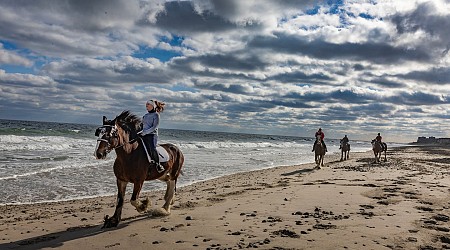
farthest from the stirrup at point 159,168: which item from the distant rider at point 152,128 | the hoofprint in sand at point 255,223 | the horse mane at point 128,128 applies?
the hoofprint in sand at point 255,223

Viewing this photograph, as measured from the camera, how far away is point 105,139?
6441 millimetres

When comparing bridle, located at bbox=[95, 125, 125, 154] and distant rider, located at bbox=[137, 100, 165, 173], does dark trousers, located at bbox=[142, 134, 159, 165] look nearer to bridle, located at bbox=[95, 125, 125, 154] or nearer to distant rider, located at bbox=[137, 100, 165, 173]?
distant rider, located at bbox=[137, 100, 165, 173]

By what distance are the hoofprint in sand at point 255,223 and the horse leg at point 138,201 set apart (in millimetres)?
183

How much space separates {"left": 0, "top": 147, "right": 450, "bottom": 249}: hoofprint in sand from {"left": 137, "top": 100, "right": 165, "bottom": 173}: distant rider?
130 centimetres

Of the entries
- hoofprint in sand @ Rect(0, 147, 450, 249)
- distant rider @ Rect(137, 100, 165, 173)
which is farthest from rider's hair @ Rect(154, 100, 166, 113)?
hoofprint in sand @ Rect(0, 147, 450, 249)

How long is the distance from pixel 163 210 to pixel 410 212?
5337mm

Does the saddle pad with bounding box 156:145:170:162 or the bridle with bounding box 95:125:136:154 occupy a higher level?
the bridle with bounding box 95:125:136:154

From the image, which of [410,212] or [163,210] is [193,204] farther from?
[410,212]

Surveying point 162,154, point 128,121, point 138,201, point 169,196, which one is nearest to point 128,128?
point 128,121

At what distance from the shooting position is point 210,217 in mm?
7133

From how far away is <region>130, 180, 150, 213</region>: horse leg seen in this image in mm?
7189

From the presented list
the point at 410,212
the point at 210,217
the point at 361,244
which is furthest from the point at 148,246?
the point at 410,212

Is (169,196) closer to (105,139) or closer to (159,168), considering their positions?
(159,168)

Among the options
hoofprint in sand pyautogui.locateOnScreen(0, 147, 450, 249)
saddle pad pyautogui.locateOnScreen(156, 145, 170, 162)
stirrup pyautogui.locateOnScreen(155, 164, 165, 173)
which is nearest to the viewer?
hoofprint in sand pyautogui.locateOnScreen(0, 147, 450, 249)
